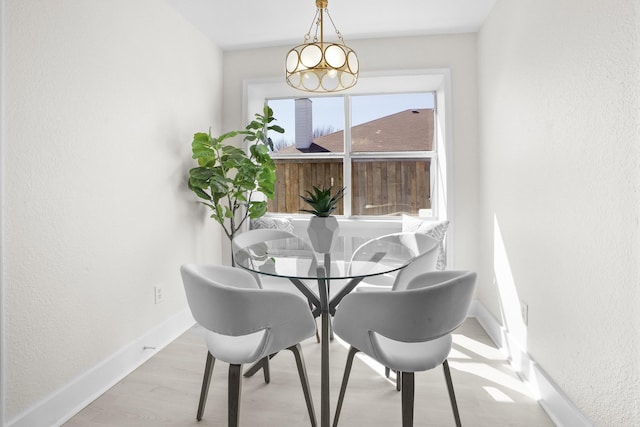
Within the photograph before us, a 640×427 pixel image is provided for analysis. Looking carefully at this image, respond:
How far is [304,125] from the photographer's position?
4188mm

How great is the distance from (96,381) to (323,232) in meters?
1.54

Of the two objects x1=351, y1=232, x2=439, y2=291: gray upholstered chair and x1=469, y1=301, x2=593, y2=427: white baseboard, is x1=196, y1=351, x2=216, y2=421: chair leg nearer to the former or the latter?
x1=351, y1=232, x2=439, y2=291: gray upholstered chair

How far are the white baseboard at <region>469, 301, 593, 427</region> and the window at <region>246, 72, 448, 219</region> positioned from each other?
4.70ft

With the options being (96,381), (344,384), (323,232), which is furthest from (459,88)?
(96,381)

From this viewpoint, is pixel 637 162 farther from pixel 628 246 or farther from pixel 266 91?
pixel 266 91

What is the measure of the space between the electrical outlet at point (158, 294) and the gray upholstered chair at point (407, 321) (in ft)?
5.61

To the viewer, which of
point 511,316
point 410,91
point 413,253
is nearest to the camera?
point 413,253

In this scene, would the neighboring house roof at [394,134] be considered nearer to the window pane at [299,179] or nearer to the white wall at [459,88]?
the window pane at [299,179]

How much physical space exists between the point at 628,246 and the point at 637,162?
0.30 meters

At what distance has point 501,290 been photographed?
2.78 m

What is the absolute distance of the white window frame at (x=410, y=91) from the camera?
136 inches

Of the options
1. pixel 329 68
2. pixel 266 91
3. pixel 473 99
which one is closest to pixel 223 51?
pixel 266 91

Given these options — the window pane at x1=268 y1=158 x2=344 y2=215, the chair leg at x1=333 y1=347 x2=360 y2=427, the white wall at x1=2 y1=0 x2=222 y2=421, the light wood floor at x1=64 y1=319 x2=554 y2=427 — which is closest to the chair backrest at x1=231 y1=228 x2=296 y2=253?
the white wall at x1=2 y1=0 x2=222 y2=421

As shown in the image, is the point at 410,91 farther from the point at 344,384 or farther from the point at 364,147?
the point at 344,384
